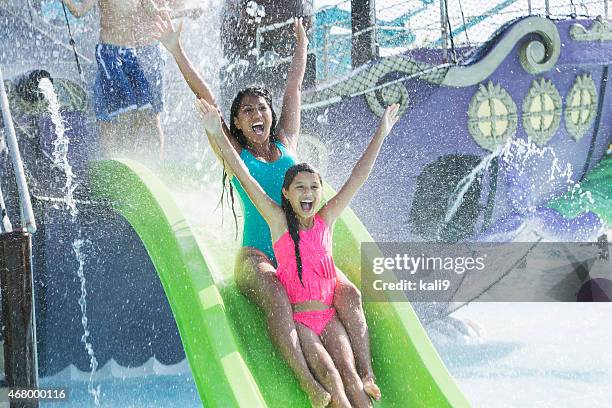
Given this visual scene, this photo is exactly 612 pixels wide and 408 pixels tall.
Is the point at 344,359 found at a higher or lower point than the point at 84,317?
higher

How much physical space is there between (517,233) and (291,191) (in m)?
3.08

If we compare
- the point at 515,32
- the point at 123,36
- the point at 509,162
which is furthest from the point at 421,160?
the point at 123,36

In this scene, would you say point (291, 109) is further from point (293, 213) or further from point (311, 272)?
point (311, 272)

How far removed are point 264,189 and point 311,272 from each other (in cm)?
41

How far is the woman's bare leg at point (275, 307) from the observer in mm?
2443

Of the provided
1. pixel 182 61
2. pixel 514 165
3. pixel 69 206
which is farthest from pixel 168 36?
pixel 514 165

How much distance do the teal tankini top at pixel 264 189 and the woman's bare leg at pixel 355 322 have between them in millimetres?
303

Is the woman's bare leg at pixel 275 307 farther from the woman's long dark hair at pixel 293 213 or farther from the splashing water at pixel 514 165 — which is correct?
the splashing water at pixel 514 165

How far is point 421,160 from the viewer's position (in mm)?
5039

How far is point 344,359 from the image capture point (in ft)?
8.30

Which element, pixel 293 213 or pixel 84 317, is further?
pixel 84 317

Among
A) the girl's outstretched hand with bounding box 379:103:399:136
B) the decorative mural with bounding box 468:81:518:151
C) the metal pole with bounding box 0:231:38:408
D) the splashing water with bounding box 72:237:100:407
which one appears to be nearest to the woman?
the girl's outstretched hand with bounding box 379:103:399:136

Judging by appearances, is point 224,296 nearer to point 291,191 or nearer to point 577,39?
point 291,191

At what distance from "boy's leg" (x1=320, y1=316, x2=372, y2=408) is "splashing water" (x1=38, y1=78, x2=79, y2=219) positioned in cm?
181
